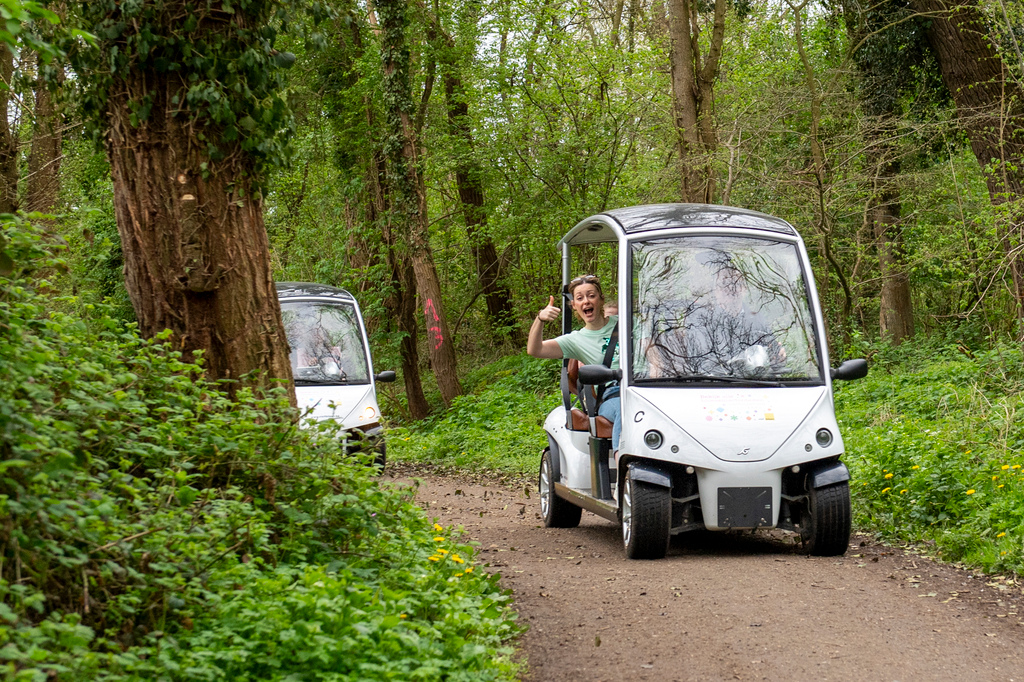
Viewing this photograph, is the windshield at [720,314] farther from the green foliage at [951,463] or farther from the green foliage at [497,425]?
the green foliage at [497,425]

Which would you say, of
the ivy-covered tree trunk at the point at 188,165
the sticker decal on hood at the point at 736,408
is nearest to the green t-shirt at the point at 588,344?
the sticker decal on hood at the point at 736,408

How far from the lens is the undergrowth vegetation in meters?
7.54

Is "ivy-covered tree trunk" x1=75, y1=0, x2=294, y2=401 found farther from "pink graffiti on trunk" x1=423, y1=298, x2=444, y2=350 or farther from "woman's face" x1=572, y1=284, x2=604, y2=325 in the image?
"pink graffiti on trunk" x1=423, y1=298, x2=444, y2=350

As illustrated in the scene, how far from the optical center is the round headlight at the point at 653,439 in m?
7.37

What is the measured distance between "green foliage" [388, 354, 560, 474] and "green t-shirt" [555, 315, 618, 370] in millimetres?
5531

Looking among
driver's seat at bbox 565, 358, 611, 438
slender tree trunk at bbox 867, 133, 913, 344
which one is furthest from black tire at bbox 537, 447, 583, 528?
slender tree trunk at bbox 867, 133, 913, 344

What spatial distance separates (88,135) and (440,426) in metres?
13.0

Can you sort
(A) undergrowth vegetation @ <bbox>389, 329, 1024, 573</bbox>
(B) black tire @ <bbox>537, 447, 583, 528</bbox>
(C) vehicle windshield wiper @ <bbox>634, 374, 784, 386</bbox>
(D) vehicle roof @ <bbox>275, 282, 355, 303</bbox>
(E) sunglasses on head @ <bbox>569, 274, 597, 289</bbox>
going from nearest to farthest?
(A) undergrowth vegetation @ <bbox>389, 329, 1024, 573</bbox> < (C) vehicle windshield wiper @ <bbox>634, 374, 784, 386</bbox> < (E) sunglasses on head @ <bbox>569, 274, 597, 289</bbox> < (B) black tire @ <bbox>537, 447, 583, 528</bbox> < (D) vehicle roof @ <bbox>275, 282, 355, 303</bbox>

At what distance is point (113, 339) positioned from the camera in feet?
20.2

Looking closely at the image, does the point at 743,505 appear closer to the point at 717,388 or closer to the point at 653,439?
the point at 653,439

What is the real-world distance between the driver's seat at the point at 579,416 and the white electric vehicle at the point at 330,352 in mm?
5077

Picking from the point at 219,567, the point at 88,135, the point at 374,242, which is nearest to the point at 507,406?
the point at 374,242

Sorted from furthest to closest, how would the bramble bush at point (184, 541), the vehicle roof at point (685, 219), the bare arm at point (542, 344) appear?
1. the bare arm at point (542, 344)
2. the vehicle roof at point (685, 219)
3. the bramble bush at point (184, 541)

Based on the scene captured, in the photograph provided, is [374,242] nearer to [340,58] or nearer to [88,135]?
[340,58]
